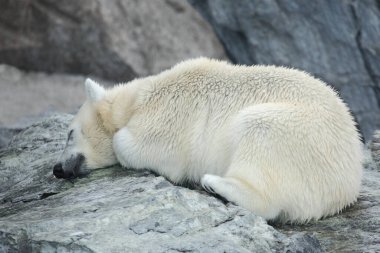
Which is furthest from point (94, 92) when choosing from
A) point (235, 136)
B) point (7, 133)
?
point (7, 133)

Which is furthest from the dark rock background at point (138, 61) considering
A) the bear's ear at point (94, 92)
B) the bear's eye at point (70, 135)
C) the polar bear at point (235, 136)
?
the bear's ear at point (94, 92)

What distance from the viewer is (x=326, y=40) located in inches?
417

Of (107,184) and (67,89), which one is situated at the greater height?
(107,184)

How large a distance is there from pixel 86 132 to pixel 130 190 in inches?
41.7

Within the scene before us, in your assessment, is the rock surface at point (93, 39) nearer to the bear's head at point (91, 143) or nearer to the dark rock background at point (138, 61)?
the dark rock background at point (138, 61)

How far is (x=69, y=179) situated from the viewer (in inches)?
221

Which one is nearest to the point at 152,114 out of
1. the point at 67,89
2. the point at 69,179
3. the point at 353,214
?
the point at 69,179

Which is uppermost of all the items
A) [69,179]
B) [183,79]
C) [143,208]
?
[183,79]

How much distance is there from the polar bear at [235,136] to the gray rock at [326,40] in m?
5.15

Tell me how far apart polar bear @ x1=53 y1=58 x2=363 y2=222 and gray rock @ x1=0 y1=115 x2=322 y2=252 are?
0.23 metres

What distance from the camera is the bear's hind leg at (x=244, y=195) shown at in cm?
464

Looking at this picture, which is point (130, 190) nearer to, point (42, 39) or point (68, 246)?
point (68, 246)

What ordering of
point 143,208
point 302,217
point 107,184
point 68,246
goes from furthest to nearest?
point 107,184 < point 302,217 < point 143,208 < point 68,246

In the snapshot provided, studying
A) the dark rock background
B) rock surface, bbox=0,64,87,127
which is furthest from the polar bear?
rock surface, bbox=0,64,87,127
